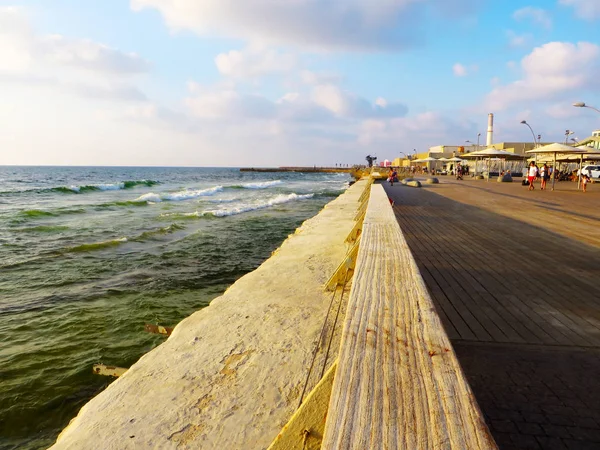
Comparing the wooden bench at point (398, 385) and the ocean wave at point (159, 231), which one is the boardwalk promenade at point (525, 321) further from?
the ocean wave at point (159, 231)

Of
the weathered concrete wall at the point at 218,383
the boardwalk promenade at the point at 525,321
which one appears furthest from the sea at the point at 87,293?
the boardwalk promenade at the point at 525,321

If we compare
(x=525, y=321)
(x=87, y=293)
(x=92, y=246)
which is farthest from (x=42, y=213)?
(x=525, y=321)

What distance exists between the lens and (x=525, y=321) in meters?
3.53

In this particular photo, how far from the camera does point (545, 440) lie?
2.06 meters

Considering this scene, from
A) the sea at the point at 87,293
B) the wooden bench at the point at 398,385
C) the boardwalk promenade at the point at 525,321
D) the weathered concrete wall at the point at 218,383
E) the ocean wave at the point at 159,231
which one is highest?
the wooden bench at the point at 398,385

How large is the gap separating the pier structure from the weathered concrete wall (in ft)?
0.04

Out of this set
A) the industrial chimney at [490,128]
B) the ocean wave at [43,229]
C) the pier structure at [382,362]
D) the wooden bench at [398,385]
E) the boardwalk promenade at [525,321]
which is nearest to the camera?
the wooden bench at [398,385]

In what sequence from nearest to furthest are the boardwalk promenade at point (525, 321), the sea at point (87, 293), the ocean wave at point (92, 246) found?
the boardwalk promenade at point (525, 321) → the sea at point (87, 293) → the ocean wave at point (92, 246)

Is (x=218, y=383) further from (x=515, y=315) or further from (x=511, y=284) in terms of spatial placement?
(x=511, y=284)

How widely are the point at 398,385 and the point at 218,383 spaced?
6.79 feet

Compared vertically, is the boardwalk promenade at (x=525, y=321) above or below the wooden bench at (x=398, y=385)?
below

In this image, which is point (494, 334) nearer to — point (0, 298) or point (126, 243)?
point (0, 298)

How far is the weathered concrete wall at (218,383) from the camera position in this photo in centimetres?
237

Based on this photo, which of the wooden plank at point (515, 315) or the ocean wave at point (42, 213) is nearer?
the wooden plank at point (515, 315)
